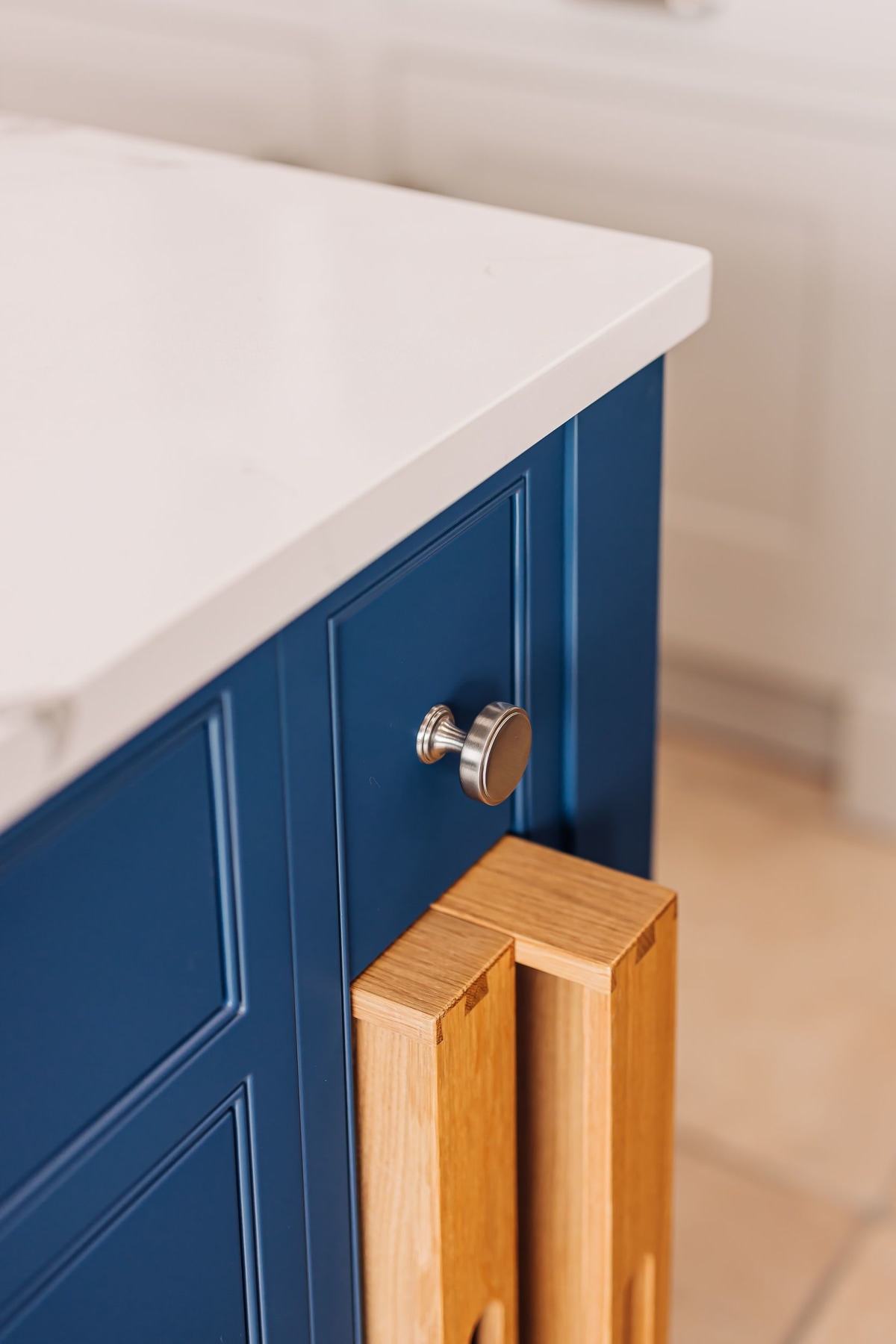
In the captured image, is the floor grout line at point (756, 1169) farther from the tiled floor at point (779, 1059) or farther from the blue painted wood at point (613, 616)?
the blue painted wood at point (613, 616)

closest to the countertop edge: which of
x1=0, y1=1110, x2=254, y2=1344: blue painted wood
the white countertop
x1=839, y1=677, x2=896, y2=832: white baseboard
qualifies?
the white countertop

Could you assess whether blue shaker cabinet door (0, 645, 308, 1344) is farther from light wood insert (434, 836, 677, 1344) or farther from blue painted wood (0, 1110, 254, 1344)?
light wood insert (434, 836, 677, 1344)

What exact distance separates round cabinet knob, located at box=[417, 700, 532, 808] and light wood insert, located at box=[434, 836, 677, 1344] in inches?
2.6

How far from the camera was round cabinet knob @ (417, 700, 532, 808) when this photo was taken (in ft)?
1.97

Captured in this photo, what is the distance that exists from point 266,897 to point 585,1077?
0.64 ft

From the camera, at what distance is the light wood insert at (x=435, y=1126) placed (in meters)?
0.60

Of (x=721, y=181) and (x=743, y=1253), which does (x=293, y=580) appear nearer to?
(x=743, y=1253)

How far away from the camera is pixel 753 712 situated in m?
1.74

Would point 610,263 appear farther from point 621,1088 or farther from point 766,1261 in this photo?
point 766,1261

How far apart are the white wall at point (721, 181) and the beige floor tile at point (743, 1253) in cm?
52

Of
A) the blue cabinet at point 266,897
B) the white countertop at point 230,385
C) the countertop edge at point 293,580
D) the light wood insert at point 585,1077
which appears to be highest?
the white countertop at point 230,385

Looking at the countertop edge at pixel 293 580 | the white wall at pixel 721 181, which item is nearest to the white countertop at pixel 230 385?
the countertop edge at pixel 293 580

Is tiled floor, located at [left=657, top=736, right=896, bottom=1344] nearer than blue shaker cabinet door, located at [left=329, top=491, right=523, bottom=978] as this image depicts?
No

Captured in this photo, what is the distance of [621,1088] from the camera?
67 cm
